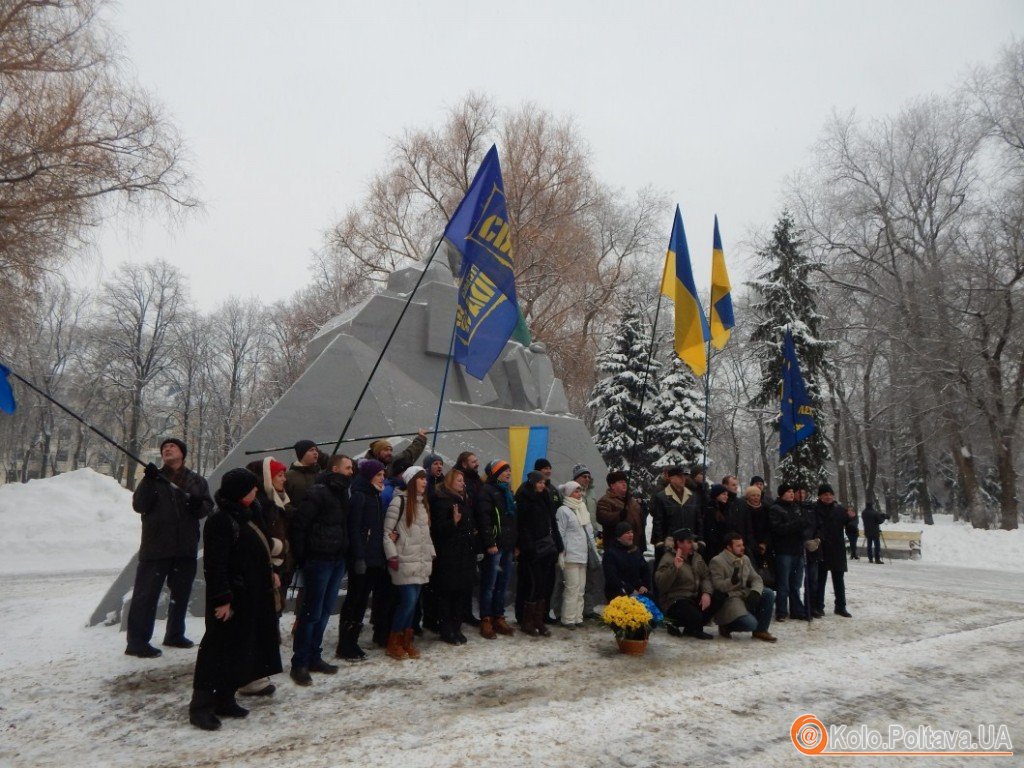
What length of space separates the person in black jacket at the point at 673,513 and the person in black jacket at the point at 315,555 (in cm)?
341

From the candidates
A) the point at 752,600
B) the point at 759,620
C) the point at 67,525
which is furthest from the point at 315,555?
the point at 67,525

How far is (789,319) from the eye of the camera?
23.6m

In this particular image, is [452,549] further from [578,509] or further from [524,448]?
[524,448]

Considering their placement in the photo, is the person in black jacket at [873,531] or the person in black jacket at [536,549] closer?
the person in black jacket at [536,549]

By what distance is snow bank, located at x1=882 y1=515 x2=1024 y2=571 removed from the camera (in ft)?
50.7

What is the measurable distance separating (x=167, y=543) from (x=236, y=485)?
5.72 ft

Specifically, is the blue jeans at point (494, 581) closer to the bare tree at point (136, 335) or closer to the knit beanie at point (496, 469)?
the knit beanie at point (496, 469)

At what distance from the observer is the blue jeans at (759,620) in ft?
20.7

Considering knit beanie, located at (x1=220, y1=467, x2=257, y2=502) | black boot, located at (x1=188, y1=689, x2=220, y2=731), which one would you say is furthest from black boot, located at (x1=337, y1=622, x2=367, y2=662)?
knit beanie, located at (x1=220, y1=467, x2=257, y2=502)

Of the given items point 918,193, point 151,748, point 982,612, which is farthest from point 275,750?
point 918,193

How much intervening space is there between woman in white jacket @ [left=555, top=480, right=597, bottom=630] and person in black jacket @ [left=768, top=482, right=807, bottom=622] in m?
2.18

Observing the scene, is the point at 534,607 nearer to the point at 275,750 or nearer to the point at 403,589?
the point at 403,589

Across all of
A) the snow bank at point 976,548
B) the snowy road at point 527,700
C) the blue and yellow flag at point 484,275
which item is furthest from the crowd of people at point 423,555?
the snow bank at point 976,548

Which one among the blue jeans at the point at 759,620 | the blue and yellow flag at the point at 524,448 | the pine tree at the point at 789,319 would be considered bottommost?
the blue jeans at the point at 759,620
